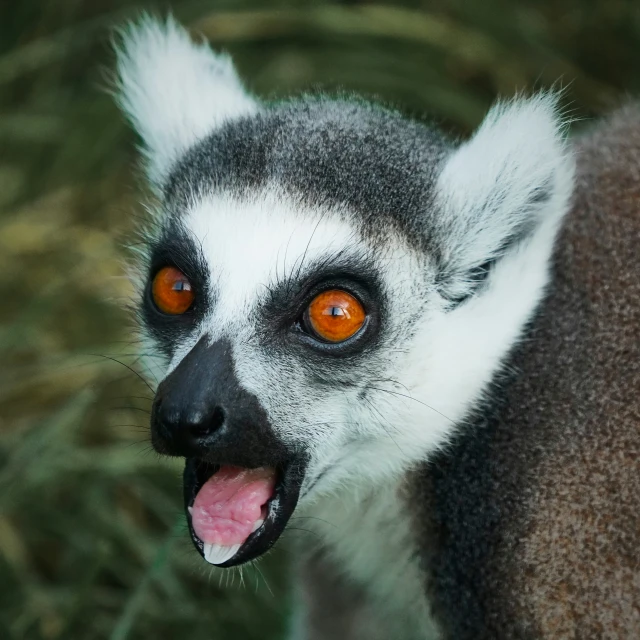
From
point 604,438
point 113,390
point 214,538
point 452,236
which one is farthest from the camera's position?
point 113,390

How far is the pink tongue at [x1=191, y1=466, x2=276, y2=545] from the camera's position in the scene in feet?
6.90

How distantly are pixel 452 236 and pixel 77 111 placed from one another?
3526mm

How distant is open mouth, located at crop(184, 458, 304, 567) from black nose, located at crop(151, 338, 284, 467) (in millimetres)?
112

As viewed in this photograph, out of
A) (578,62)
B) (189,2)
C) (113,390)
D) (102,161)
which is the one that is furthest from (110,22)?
(578,62)

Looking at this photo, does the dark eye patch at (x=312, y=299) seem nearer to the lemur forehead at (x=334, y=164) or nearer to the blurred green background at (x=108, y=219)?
the lemur forehead at (x=334, y=164)

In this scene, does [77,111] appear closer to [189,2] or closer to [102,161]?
[102,161]

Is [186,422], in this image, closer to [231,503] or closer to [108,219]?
[231,503]

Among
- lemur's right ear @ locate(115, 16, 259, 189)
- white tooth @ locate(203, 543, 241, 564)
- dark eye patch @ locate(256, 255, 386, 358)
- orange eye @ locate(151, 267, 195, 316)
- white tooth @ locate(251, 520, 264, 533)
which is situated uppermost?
lemur's right ear @ locate(115, 16, 259, 189)

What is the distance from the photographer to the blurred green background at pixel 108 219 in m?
3.51

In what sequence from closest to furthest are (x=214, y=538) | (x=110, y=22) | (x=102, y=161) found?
(x=214, y=538) < (x=110, y=22) < (x=102, y=161)

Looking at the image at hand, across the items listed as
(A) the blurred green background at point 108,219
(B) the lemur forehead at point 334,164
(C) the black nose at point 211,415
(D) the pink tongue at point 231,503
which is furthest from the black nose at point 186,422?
(A) the blurred green background at point 108,219

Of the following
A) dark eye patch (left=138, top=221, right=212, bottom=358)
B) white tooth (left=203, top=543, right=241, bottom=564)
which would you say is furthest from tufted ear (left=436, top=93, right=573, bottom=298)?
white tooth (left=203, top=543, right=241, bottom=564)

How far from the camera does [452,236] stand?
7.89 feet

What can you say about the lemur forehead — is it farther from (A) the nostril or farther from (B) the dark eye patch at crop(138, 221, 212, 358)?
(A) the nostril
